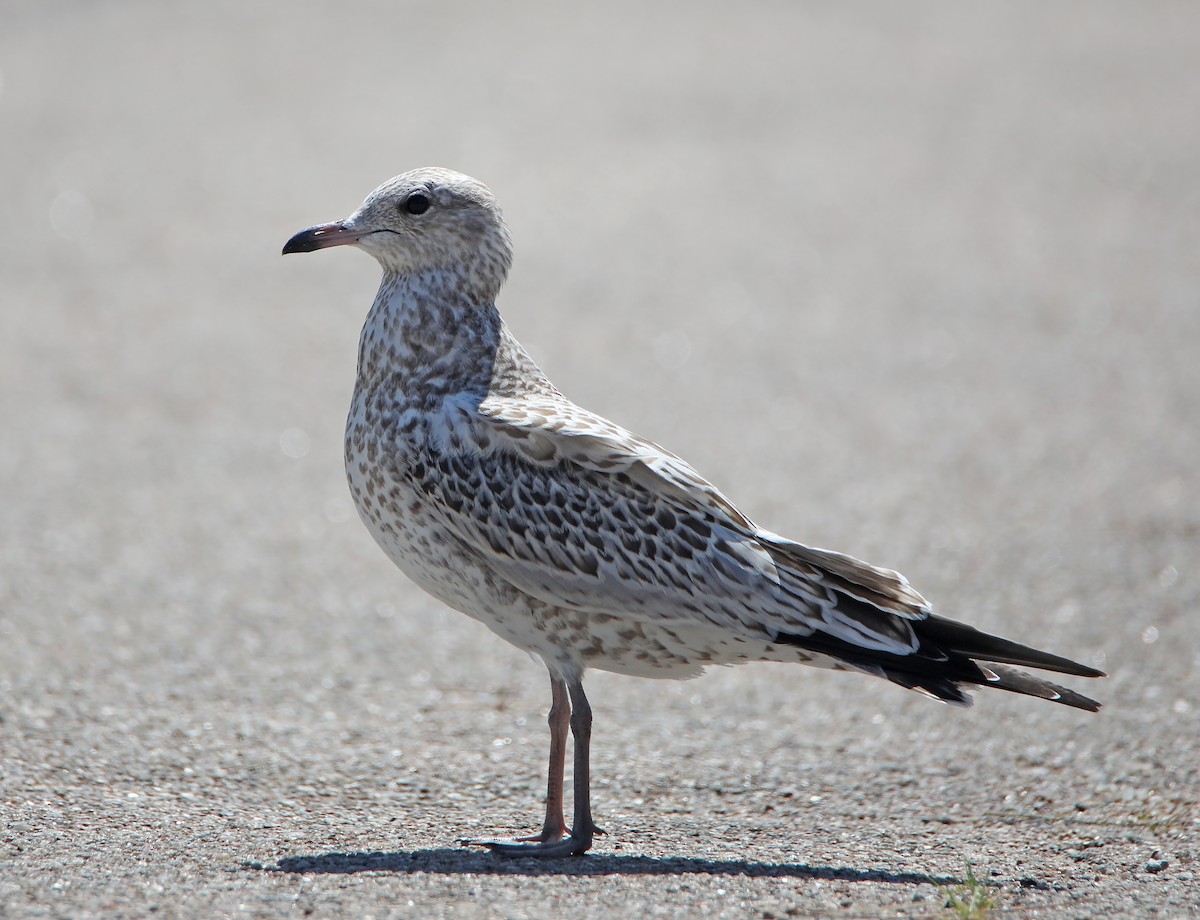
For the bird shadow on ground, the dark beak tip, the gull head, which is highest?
the gull head

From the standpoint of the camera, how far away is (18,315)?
487 inches

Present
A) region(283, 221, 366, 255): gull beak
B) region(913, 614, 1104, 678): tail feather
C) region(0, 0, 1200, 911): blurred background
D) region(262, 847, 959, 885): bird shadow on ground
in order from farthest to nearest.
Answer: region(0, 0, 1200, 911): blurred background
region(283, 221, 366, 255): gull beak
region(913, 614, 1104, 678): tail feather
region(262, 847, 959, 885): bird shadow on ground

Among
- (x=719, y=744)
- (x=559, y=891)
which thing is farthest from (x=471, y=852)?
(x=719, y=744)

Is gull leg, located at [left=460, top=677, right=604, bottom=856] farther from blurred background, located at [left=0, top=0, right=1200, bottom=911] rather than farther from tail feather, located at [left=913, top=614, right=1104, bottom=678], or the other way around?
tail feather, located at [left=913, top=614, right=1104, bottom=678]

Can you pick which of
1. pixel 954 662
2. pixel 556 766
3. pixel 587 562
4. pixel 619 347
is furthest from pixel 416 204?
pixel 619 347

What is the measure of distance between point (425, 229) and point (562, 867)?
7.97 feet

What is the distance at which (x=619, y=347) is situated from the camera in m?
12.5

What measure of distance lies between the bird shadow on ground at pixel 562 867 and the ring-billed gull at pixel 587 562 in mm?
136

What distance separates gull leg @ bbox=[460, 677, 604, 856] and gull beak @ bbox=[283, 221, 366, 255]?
1855mm

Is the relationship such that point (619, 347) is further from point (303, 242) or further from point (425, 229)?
point (303, 242)

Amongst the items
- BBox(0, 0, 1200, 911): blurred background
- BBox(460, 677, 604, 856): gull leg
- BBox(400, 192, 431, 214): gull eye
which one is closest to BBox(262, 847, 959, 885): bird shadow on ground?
BBox(460, 677, 604, 856): gull leg

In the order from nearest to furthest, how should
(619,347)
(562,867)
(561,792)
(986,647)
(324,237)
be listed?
(562,867), (986,647), (561,792), (324,237), (619,347)

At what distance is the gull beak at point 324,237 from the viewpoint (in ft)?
18.8

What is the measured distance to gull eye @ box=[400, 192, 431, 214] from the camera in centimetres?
574
